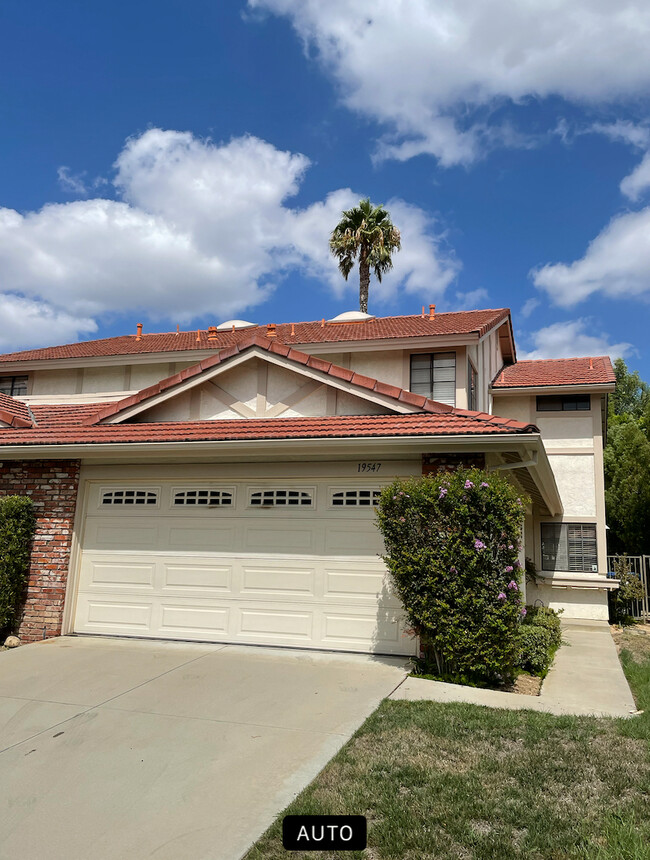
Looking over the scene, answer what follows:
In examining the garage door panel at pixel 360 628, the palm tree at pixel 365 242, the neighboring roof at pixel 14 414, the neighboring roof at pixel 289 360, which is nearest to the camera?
the garage door panel at pixel 360 628

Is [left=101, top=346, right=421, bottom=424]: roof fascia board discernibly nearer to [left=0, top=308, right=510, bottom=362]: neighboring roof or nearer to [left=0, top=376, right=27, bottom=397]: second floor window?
[left=0, top=308, right=510, bottom=362]: neighboring roof

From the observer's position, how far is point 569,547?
1576 cm

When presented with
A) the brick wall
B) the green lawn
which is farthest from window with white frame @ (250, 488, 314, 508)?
the green lawn

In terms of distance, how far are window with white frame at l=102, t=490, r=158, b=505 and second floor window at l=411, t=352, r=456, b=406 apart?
6.73 metres

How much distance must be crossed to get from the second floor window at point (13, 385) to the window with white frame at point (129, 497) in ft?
29.4

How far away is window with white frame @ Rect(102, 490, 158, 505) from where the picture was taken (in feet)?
32.2

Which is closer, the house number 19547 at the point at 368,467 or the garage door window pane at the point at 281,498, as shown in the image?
the house number 19547 at the point at 368,467

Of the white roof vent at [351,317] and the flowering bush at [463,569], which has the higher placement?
the white roof vent at [351,317]

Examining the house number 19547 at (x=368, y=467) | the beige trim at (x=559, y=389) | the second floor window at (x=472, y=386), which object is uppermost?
the beige trim at (x=559, y=389)

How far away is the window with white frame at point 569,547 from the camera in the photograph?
15617 millimetres

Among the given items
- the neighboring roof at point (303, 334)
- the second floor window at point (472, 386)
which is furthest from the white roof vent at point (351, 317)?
the second floor window at point (472, 386)

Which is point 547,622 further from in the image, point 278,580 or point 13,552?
point 13,552

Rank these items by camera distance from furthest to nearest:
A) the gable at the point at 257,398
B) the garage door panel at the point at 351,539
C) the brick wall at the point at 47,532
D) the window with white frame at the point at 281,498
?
the gable at the point at 257,398 → the brick wall at the point at 47,532 → the window with white frame at the point at 281,498 → the garage door panel at the point at 351,539

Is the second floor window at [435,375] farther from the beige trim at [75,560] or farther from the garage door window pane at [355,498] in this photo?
the beige trim at [75,560]
